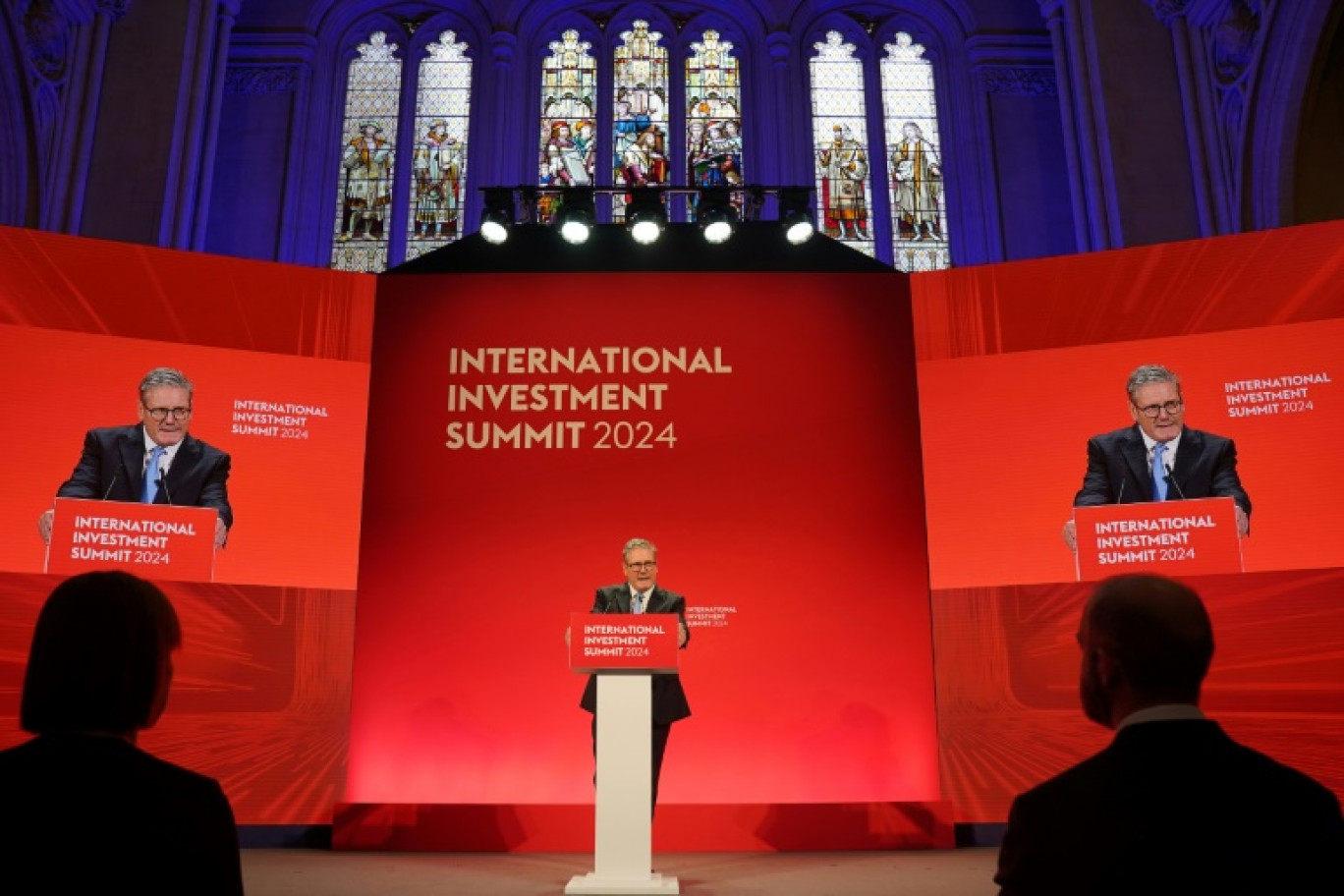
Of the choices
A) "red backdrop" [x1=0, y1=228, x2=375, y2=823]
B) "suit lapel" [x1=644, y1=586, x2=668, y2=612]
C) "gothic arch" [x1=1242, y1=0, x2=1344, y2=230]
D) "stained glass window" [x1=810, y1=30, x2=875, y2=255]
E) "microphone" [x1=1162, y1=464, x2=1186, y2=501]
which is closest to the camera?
"suit lapel" [x1=644, y1=586, x2=668, y2=612]

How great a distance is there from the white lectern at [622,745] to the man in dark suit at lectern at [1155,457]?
3.16m

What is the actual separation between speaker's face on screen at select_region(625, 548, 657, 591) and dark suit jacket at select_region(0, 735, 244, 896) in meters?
3.86

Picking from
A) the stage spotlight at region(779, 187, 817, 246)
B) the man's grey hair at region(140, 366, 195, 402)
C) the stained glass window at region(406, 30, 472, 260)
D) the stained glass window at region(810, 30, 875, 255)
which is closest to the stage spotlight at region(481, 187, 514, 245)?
the stage spotlight at region(779, 187, 817, 246)

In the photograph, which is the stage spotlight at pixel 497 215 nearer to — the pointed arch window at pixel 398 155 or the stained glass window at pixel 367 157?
the pointed arch window at pixel 398 155

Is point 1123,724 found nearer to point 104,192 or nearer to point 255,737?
point 255,737

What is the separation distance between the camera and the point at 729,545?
22.4 feet

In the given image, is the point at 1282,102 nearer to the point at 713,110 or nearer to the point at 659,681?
the point at 713,110

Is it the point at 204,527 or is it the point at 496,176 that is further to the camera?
the point at 496,176

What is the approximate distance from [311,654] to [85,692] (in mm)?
5375

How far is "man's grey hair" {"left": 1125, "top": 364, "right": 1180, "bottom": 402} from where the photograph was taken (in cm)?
654

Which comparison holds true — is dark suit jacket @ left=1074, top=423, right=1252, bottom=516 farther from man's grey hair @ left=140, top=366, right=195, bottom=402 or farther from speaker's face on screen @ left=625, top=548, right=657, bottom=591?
man's grey hair @ left=140, top=366, right=195, bottom=402

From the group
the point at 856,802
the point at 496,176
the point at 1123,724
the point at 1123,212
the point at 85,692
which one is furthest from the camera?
the point at 496,176

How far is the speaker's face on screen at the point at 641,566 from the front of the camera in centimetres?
518

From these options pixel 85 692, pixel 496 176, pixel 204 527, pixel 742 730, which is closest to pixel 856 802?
pixel 742 730
